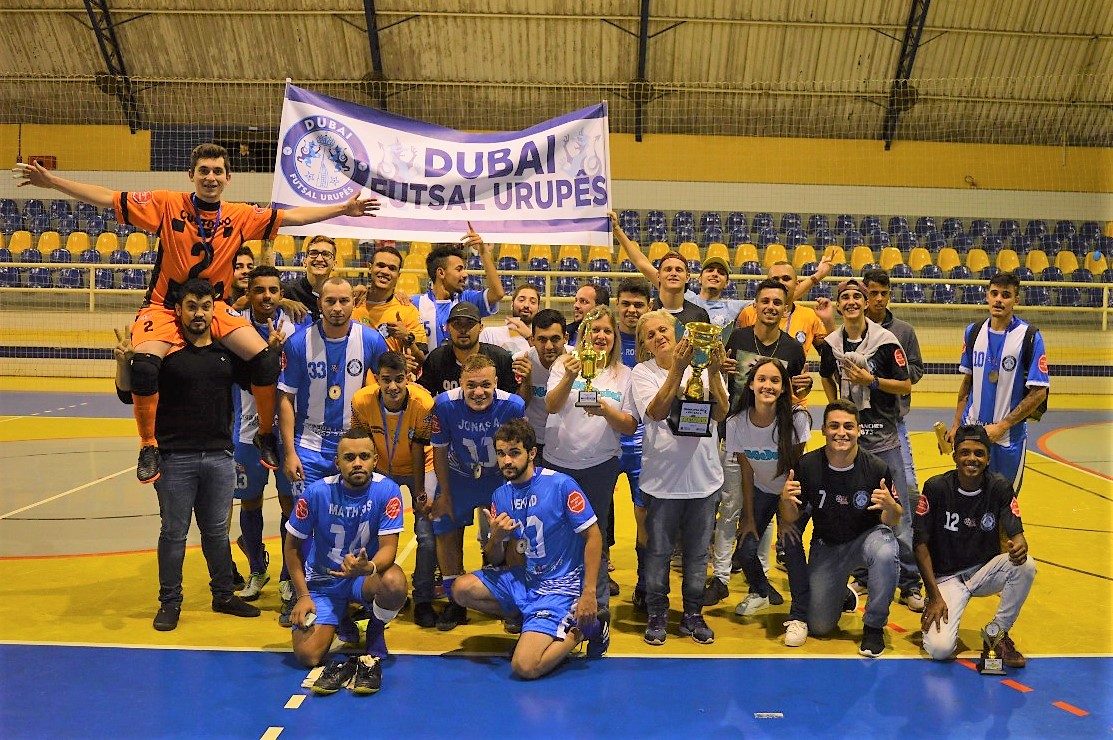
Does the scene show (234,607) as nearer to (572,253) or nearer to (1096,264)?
(572,253)

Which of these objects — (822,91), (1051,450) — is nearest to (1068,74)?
(822,91)

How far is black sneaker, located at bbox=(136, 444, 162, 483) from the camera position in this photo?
19.6 ft

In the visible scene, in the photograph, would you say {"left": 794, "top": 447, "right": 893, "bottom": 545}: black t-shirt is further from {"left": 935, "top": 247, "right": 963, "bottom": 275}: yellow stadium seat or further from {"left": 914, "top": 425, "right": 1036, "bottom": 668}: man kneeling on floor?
{"left": 935, "top": 247, "right": 963, "bottom": 275}: yellow stadium seat

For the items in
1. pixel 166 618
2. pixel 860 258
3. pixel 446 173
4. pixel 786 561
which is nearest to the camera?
pixel 166 618

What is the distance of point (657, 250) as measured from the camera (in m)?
20.6

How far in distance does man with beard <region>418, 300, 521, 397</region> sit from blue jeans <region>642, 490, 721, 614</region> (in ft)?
3.94

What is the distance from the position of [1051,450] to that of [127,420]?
1224 centimetres

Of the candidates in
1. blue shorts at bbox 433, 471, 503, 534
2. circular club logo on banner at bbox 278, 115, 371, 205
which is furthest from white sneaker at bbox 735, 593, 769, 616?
circular club logo on banner at bbox 278, 115, 371, 205

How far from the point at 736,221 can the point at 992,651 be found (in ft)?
53.0

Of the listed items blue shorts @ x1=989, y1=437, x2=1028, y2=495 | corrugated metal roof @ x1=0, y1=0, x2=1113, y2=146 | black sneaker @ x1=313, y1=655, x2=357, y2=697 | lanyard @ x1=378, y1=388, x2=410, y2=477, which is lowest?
black sneaker @ x1=313, y1=655, x2=357, y2=697

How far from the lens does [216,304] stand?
6414mm

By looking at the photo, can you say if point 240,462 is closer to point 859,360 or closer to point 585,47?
point 859,360

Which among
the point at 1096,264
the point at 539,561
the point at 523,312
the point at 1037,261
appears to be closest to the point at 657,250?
the point at 1037,261

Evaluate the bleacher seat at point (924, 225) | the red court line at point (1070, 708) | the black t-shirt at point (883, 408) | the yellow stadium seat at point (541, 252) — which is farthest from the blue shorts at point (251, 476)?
the bleacher seat at point (924, 225)
